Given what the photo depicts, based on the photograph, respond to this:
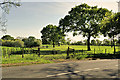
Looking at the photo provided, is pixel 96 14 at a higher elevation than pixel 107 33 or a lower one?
higher

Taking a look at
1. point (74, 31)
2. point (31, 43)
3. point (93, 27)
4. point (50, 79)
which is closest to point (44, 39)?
point (31, 43)

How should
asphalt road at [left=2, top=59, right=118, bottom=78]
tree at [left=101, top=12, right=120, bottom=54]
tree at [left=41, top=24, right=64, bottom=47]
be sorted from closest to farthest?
1. asphalt road at [left=2, top=59, right=118, bottom=78]
2. tree at [left=101, top=12, right=120, bottom=54]
3. tree at [left=41, top=24, right=64, bottom=47]

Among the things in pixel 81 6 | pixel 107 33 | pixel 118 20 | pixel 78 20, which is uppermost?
pixel 81 6

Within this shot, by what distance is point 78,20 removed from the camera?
126 ft

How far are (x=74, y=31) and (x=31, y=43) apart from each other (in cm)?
2976

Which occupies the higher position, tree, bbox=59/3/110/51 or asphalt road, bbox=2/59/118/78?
tree, bbox=59/3/110/51

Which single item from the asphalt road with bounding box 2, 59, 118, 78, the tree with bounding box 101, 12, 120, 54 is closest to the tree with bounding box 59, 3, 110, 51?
the tree with bounding box 101, 12, 120, 54

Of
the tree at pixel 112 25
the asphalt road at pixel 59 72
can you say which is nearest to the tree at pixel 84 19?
the tree at pixel 112 25

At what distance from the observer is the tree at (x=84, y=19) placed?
123 feet

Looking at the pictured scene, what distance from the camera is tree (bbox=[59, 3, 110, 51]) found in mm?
37625

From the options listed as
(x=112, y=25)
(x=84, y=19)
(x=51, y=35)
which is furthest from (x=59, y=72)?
(x=51, y=35)

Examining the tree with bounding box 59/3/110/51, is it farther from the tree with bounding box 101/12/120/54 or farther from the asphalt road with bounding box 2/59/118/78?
the asphalt road with bounding box 2/59/118/78

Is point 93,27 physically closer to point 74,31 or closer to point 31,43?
point 74,31

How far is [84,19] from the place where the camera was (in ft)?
123
